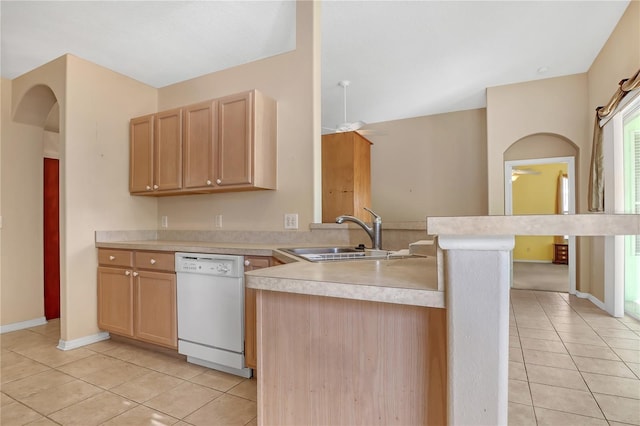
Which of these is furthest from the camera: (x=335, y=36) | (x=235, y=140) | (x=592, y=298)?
(x=592, y=298)

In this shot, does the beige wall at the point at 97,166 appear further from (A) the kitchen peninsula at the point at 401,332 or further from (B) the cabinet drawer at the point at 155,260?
(A) the kitchen peninsula at the point at 401,332

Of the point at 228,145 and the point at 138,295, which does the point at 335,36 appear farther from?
the point at 138,295

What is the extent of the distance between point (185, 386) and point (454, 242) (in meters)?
2.03

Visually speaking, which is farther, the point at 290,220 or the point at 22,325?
the point at 22,325

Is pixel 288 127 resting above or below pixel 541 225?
above

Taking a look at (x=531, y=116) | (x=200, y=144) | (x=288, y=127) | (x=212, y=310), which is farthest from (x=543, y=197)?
(x=212, y=310)

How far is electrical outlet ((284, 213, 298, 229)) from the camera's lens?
8.51ft

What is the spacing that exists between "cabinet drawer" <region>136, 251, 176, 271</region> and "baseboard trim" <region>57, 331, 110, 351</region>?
85 cm

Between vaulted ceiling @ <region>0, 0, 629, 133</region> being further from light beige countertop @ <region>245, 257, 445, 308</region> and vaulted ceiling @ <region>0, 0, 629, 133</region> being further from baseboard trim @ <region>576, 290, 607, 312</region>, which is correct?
baseboard trim @ <region>576, 290, 607, 312</region>

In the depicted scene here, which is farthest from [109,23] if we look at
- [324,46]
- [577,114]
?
[577,114]

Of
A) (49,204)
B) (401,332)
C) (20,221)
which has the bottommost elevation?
(401,332)

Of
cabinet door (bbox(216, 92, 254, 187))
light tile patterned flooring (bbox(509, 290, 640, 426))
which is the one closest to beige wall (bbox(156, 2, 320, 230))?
cabinet door (bbox(216, 92, 254, 187))

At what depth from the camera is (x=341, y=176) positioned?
13.6ft

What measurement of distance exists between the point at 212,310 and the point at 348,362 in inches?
59.0
